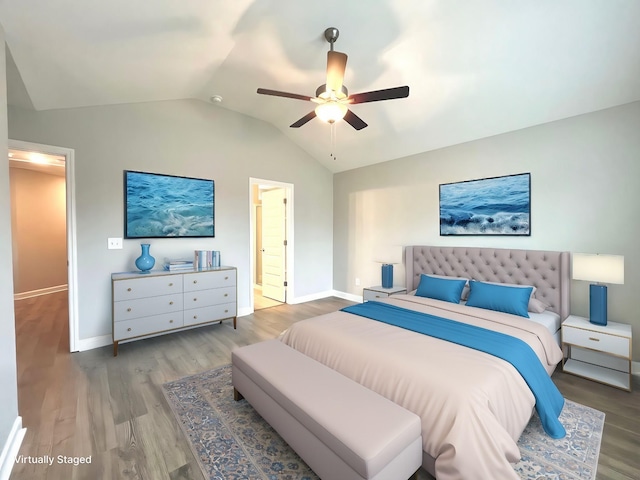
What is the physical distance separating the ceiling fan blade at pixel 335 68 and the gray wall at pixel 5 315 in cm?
212

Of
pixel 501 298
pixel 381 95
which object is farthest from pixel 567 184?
pixel 381 95

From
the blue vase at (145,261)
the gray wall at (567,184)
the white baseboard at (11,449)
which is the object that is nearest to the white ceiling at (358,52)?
the gray wall at (567,184)

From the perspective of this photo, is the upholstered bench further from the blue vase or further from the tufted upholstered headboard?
the tufted upholstered headboard

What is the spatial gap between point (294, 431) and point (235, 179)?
3.67 meters

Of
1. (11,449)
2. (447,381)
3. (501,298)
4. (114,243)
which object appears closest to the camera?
(447,381)

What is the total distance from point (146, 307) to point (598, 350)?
4620 millimetres

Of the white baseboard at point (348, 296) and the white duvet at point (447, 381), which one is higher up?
the white duvet at point (447, 381)

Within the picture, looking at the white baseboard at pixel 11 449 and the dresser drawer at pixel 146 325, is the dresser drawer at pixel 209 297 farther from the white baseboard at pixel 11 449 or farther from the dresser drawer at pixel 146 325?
the white baseboard at pixel 11 449

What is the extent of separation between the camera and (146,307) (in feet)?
10.8

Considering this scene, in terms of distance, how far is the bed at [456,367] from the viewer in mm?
1404

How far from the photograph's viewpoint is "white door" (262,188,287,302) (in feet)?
17.4

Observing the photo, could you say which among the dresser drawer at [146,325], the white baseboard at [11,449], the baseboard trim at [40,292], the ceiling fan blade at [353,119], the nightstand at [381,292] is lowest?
Result: the white baseboard at [11,449]

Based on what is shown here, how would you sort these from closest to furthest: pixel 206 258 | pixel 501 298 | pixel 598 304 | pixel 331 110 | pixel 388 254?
pixel 331 110, pixel 598 304, pixel 501 298, pixel 206 258, pixel 388 254

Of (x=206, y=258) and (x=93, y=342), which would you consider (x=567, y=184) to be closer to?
(x=206, y=258)
